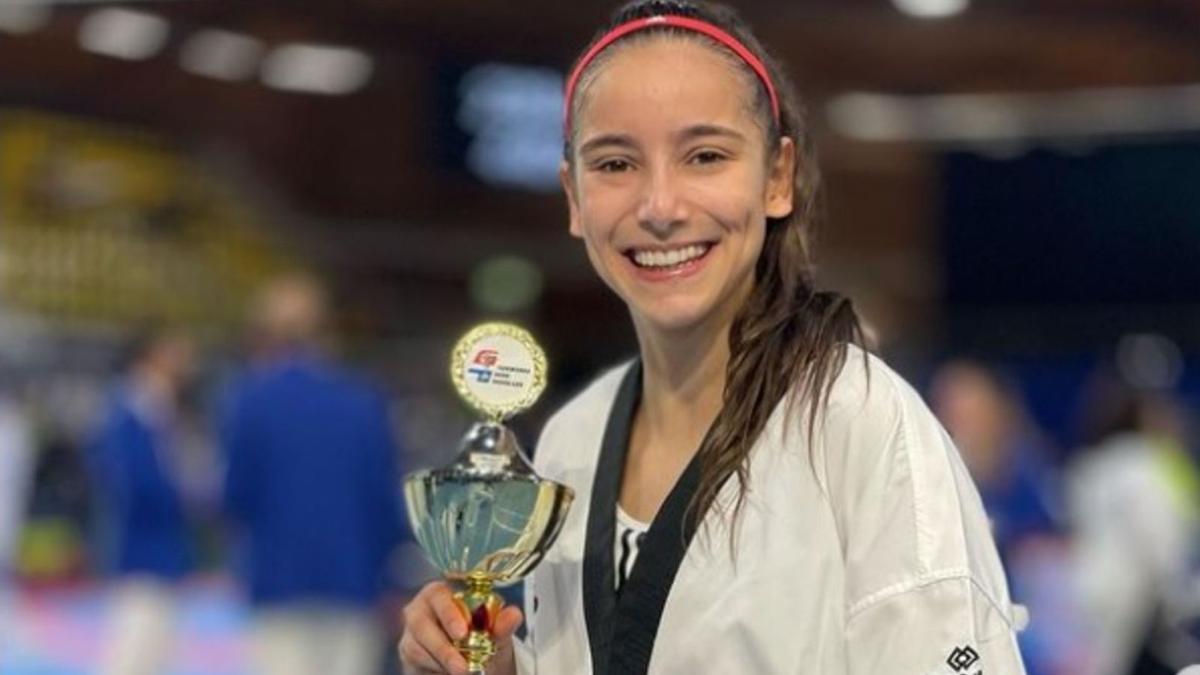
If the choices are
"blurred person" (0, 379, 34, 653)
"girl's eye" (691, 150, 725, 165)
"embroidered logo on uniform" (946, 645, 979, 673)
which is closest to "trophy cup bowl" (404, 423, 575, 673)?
"girl's eye" (691, 150, 725, 165)

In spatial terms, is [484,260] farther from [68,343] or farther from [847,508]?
[847,508]

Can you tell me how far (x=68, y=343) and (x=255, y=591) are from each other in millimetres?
8708

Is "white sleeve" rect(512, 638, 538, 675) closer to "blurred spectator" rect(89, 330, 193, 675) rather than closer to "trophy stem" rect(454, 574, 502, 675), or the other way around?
"trophy stem" rect(454, 574, 502, 675)

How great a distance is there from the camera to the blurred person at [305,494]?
745 centimetres

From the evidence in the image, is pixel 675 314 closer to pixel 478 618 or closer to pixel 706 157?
pixel 706 157

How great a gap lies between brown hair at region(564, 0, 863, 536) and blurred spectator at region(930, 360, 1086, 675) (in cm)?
351

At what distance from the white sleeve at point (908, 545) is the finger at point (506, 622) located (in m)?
0.36

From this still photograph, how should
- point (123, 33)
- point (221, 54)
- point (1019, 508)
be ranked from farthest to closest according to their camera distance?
1. point (221, 54)
2. point (123, 33)
3. point (1019, 508)

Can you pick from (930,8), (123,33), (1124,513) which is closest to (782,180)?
(1124,513)

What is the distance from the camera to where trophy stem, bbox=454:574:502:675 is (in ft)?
7.24

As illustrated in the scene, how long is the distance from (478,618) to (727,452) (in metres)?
0.30

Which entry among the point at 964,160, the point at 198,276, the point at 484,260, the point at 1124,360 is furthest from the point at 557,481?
the point at 484,260

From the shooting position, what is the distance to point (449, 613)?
2.22 m

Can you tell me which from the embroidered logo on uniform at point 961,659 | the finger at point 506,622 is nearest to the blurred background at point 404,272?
the finger at point 506,622
